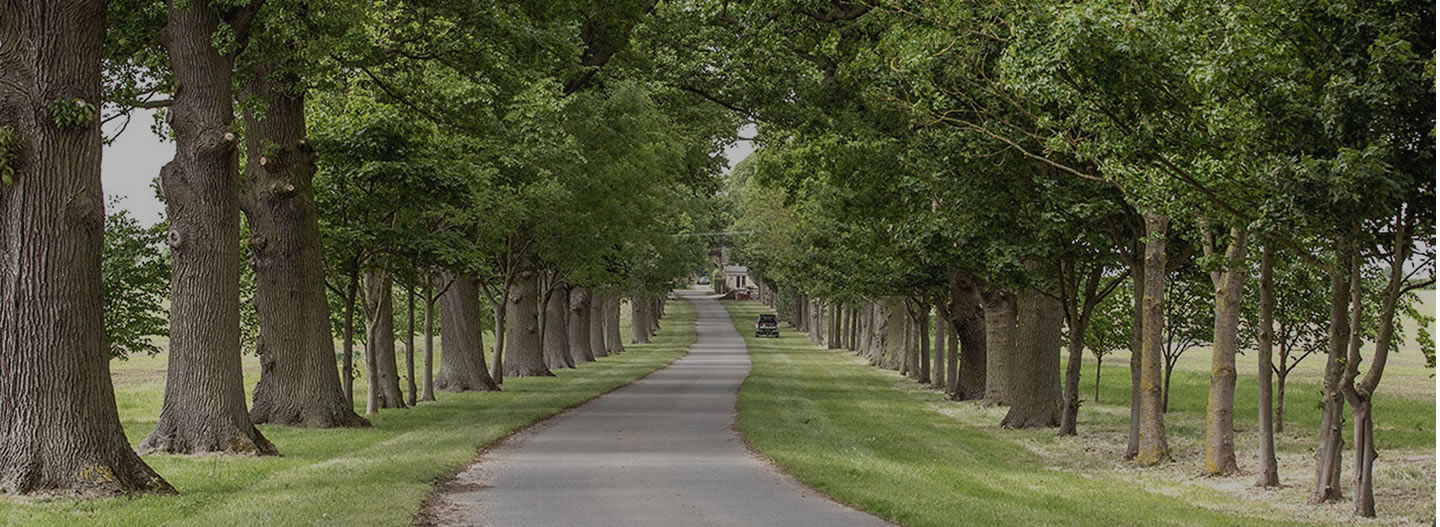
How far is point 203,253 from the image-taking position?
18250 mm

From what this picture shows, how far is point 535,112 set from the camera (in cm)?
3081

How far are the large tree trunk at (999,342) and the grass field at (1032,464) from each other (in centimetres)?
53

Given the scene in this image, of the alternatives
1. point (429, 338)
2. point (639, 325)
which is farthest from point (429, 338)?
point (639, 325)

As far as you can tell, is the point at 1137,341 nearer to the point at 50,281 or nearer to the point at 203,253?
the point at 203,253

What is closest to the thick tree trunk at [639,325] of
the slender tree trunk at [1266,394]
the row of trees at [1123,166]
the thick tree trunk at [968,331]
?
the row of trees at [1123,166]

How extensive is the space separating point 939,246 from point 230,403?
1160cm

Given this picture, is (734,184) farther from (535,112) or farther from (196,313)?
(196,313)

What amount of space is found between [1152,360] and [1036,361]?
590cm

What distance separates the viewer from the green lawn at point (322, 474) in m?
11.7

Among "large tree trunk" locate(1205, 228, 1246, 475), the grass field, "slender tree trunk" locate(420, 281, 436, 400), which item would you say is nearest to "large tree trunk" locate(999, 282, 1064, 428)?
the grass field

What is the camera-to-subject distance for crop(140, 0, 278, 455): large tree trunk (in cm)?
1781

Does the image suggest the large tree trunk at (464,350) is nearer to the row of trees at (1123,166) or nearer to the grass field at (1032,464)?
the grass field at (1032,464)

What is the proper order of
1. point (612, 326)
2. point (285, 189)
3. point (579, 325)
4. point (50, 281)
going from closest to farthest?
point (50, 281) → point (285, 189) → point (579, 325) → point (612, 326)

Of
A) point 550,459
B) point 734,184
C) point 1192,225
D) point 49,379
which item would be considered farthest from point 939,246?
point 734,184
